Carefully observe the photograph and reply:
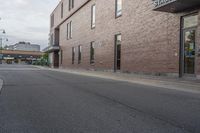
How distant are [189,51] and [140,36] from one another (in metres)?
5.55

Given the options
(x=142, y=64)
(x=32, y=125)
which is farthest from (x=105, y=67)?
(x=32, y=125)

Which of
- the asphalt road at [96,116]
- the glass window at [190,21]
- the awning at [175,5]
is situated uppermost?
the awning at [175,5]

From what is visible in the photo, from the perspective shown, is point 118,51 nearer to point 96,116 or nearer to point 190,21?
point 190,21

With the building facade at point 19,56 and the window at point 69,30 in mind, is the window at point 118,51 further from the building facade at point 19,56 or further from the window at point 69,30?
the building facade at point 19,56

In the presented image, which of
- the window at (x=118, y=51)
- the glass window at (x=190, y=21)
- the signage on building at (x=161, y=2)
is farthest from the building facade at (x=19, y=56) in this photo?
the glass window at (x=190, y=21)

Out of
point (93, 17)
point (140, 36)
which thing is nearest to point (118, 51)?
point (140, 36)

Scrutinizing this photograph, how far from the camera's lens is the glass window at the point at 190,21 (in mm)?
16305

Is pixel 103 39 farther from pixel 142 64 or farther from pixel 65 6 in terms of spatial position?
pixel 65 6

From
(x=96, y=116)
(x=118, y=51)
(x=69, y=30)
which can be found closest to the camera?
(x=96, y=116)

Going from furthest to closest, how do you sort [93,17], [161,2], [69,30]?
1. [69,30]
2. [93,17]
3. [161,2]

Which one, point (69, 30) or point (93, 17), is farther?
point (69, 30)

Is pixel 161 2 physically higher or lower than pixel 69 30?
lower

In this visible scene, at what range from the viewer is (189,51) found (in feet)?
54.9

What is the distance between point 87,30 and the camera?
3609 centimetres
